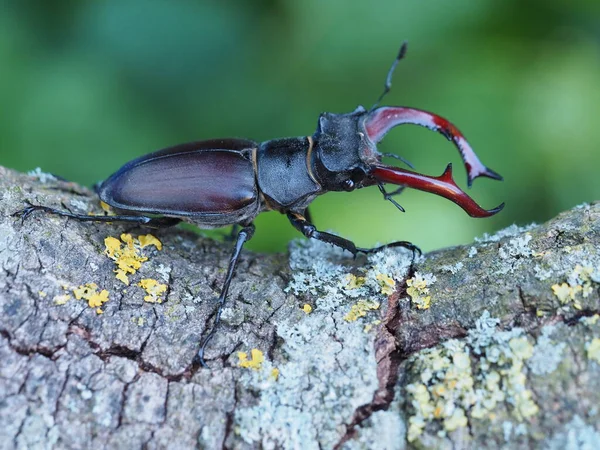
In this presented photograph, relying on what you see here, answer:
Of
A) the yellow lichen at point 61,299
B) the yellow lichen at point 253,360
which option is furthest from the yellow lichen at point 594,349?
the yellow lichen at point 61,299

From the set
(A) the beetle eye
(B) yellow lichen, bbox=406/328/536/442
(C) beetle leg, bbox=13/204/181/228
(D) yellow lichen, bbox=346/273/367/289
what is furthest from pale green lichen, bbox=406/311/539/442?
(C) beetle leg, bbox=13/204/181/228

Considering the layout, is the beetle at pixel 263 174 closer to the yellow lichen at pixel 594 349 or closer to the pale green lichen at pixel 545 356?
the pale green lichen at pixel 545 356

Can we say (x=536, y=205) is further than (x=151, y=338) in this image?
Yes

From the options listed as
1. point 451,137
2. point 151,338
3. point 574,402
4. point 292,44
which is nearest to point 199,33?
point 292,44

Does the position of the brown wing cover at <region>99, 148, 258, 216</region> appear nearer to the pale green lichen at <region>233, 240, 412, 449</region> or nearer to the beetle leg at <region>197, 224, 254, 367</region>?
the beetle leg at <region>197, 224, 254, 367</region>

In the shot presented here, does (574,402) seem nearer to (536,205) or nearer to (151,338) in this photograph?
(151,338)

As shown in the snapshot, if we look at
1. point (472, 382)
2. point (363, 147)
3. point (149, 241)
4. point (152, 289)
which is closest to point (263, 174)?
point (363, 147)

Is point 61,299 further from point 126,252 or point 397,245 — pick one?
point 397,245
